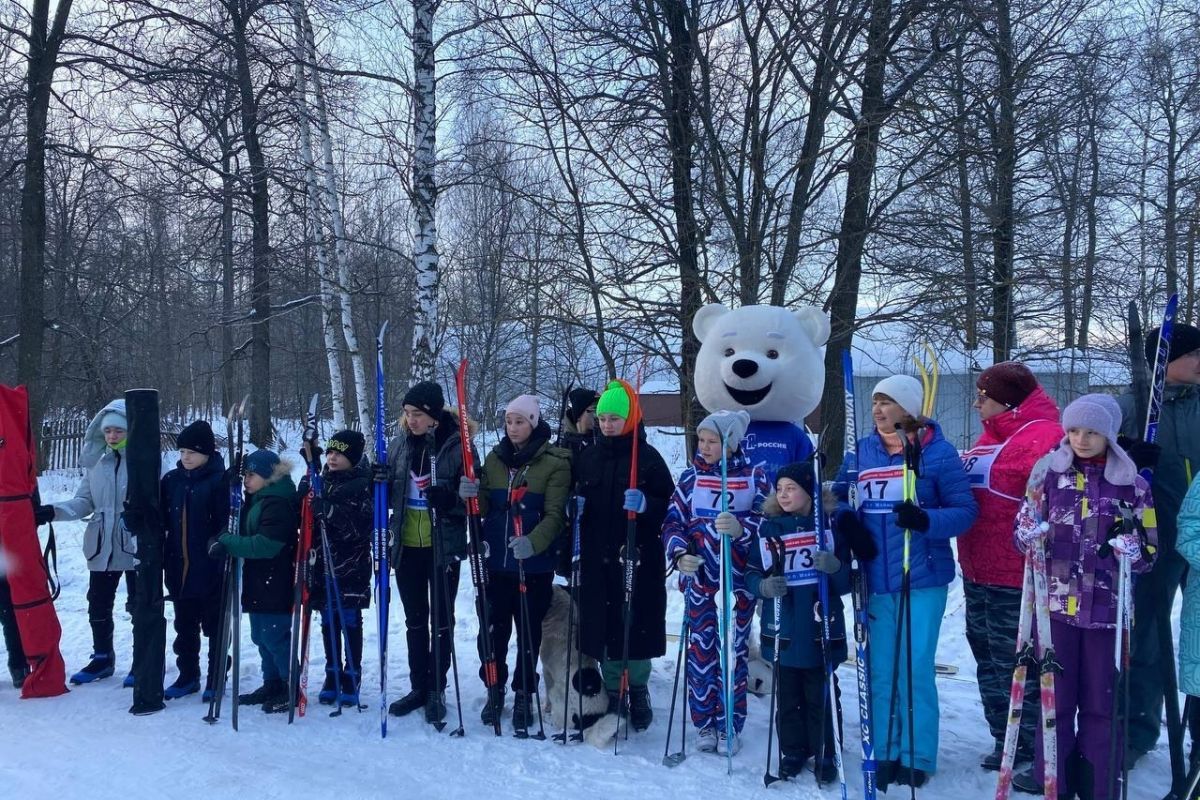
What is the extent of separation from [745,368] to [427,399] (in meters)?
1.78

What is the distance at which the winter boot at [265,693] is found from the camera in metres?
4.91

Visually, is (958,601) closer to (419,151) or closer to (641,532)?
(641,532)

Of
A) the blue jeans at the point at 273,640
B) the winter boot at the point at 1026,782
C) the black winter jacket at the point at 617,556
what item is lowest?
the winter boot at the point at 1026,782

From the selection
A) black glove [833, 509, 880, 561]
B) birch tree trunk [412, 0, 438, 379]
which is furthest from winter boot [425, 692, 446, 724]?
birch tree trunk [412, 0, 438, 379]

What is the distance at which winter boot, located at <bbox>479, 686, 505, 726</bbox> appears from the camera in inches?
179

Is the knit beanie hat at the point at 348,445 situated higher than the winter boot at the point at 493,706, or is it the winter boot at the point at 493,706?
A: the knit beanie hat at the point at 348,445

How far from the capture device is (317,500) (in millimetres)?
4629

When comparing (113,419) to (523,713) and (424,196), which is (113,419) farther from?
(424,196)

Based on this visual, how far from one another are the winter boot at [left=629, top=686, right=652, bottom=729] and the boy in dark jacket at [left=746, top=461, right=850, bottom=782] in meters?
0.85

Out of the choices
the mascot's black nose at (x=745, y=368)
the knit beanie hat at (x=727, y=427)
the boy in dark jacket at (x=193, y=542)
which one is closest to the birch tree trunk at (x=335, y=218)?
the boy in dark jacket at (x=193, y=542)

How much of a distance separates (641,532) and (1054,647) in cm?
194

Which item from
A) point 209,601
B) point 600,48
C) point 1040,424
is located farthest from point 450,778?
point 600,48

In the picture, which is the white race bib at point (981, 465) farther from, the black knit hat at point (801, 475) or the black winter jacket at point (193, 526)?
the black winter jacket at point (193, 526)

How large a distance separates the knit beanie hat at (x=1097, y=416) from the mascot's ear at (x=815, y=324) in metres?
1.77
